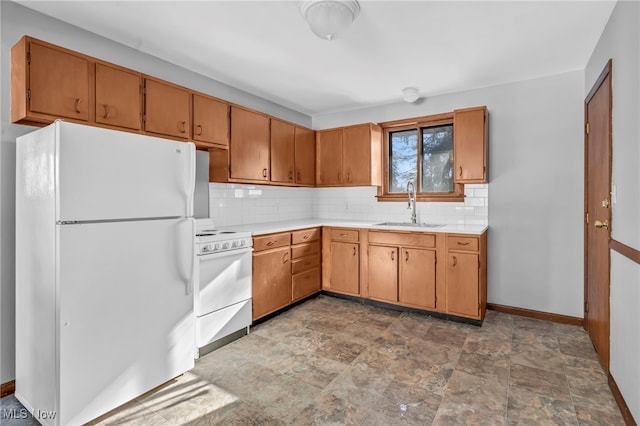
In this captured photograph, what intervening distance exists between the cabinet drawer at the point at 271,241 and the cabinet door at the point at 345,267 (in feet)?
2.40

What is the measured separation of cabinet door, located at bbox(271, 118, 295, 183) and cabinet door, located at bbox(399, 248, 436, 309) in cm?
168

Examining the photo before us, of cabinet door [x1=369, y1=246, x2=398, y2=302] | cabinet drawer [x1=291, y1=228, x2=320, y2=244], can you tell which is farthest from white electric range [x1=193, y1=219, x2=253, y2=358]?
cabinet door [x1=369, y1=246, x2=398, y2=302]

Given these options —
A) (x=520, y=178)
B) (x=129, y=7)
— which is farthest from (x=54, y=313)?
(x=520, y=178)

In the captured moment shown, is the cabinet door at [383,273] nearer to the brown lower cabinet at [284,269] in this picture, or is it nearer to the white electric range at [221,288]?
the brown lower cabinet at [284,269]

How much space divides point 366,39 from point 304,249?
7.40 ft

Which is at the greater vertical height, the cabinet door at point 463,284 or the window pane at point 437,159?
the window pane at point 437,159

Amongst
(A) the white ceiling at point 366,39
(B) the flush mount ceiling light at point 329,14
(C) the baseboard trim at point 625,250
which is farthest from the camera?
(A) the white ceiling at point 366,39

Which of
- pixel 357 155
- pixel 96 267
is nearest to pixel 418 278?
pixel 357 155

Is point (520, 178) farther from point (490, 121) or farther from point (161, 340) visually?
point (161, 340)

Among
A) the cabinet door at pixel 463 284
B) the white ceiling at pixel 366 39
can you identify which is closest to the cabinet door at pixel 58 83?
the white ceiling at pixel 366 39

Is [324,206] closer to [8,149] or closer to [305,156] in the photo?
[305,156]

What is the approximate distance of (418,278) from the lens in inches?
136

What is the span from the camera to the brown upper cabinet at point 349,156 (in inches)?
164

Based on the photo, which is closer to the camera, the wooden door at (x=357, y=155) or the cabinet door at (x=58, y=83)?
the cabinet door at (x=58, y=83)
